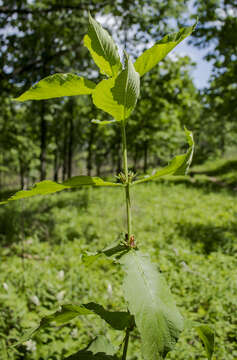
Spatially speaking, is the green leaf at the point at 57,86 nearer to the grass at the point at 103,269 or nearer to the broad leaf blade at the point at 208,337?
the broad leaf blade at the point at 208,337

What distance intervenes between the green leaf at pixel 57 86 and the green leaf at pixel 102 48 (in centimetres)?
11

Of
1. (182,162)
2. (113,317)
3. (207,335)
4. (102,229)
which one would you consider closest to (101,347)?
(113,317)

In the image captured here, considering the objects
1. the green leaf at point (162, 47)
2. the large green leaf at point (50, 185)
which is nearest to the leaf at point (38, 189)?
the large green leaf at point (50, 185)

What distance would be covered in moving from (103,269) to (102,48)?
3.96m

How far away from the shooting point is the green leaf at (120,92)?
75 centimetres

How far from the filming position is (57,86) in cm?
84

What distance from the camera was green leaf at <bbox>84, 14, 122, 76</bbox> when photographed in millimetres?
843

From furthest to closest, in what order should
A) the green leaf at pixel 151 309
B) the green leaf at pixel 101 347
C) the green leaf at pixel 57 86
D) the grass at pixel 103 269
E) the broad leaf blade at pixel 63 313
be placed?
the grass at pixel 103 269 → the green leaf at pixel 101 347 → the broad leaf blade at pixel 63 313 → the green leaf at pixel 57 86 → the green leaf at pixel 151 309

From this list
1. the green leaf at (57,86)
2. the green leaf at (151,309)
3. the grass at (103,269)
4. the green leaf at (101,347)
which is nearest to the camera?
the green leaf at (151,309)

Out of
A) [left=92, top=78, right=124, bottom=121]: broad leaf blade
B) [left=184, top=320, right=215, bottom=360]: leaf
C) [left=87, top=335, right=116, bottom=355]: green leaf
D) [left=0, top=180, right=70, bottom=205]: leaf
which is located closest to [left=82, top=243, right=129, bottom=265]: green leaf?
[left=0, top=180, right=70, bottom=205]: leaf

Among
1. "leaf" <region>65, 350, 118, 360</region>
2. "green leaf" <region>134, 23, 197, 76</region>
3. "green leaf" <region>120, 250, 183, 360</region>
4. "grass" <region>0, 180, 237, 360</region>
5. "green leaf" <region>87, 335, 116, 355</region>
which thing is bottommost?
"grass" <region>0, 180, 237, 360</region>

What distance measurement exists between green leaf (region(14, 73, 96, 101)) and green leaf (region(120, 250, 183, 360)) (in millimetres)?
654

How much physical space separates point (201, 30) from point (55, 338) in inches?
443

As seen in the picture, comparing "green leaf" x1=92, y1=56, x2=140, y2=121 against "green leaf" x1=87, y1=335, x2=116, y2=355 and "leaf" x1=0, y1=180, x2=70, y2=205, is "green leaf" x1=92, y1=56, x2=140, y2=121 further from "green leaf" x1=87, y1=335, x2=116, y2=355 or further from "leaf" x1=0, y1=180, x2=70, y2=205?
"green leaf" x1=87, y1=335, x2=116, y2=355
